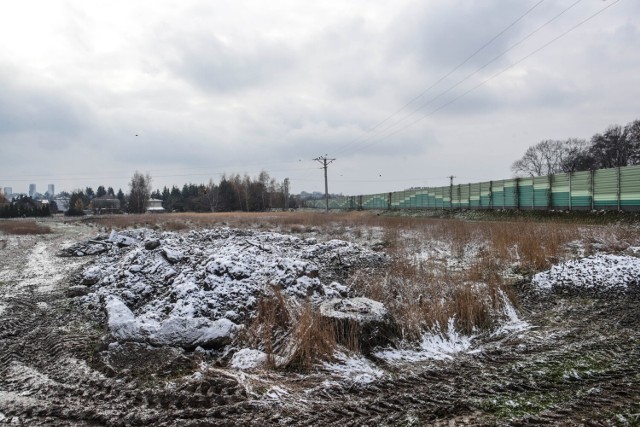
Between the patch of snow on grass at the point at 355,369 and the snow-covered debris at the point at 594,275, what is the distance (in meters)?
5.24

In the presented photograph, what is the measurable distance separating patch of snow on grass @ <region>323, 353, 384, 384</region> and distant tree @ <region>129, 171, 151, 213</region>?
9484cm

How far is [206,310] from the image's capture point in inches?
258

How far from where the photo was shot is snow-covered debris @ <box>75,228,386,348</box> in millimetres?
5797

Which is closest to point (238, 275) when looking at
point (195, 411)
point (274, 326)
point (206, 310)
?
point (206, 310)

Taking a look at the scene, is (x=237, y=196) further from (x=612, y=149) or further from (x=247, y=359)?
(x=247, y=359)

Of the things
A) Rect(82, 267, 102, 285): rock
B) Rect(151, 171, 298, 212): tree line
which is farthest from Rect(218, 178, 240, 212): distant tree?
Rect(82, 267, 102, 285): rock

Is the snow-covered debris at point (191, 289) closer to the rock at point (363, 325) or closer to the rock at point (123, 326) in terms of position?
the rock at point (123, 326)

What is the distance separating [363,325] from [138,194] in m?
95.9

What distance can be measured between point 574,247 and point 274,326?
33.1 feet

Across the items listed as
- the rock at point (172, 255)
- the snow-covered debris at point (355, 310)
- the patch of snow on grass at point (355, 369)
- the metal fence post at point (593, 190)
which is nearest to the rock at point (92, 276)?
the rock at point (172, 255)

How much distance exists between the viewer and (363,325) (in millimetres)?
5531

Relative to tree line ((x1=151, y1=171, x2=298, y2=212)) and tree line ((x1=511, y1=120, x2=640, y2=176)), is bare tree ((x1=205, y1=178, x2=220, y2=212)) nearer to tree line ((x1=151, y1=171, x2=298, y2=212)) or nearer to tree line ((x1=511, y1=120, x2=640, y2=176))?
tree line ((x1=151, y1=171, x2=298, y2=212))

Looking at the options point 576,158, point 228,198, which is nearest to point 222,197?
point 228,198

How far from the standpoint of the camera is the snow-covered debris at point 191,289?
5.80 metres
